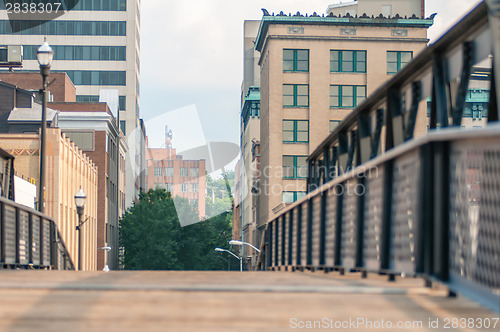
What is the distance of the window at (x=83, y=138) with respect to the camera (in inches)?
3105

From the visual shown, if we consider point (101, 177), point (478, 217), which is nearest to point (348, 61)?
point (101, 177)

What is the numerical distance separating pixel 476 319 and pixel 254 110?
87856mm

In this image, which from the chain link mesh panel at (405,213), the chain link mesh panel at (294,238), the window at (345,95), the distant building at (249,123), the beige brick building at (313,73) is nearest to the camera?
the chain link mesh panel at (405,213)

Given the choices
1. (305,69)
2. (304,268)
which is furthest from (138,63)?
(304,268)

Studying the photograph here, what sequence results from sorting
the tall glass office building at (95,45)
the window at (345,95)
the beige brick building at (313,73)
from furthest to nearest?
1. the tall glass office building at (95,45)
2. the window at (345,95)
3. the beige brick building at (313,73)

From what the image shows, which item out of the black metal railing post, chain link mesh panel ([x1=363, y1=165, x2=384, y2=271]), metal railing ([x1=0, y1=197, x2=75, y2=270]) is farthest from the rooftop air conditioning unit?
the black metal railing post

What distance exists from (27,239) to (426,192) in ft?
37.8

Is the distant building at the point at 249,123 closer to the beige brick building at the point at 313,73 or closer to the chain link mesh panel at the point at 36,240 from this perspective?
the beige brick building at the point at 313,73

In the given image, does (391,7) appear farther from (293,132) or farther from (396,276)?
(396,276)

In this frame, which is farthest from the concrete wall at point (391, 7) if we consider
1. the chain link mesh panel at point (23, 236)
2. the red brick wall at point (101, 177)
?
the chain link mesh panel at point (23, 236)

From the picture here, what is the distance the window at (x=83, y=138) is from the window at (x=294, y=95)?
19817 mm

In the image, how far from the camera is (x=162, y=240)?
246 feet

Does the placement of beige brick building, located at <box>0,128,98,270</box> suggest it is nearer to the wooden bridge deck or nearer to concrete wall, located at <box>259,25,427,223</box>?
concrete wall, located at <box>259,25,427,223</box>

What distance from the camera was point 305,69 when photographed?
69688 millimetres
